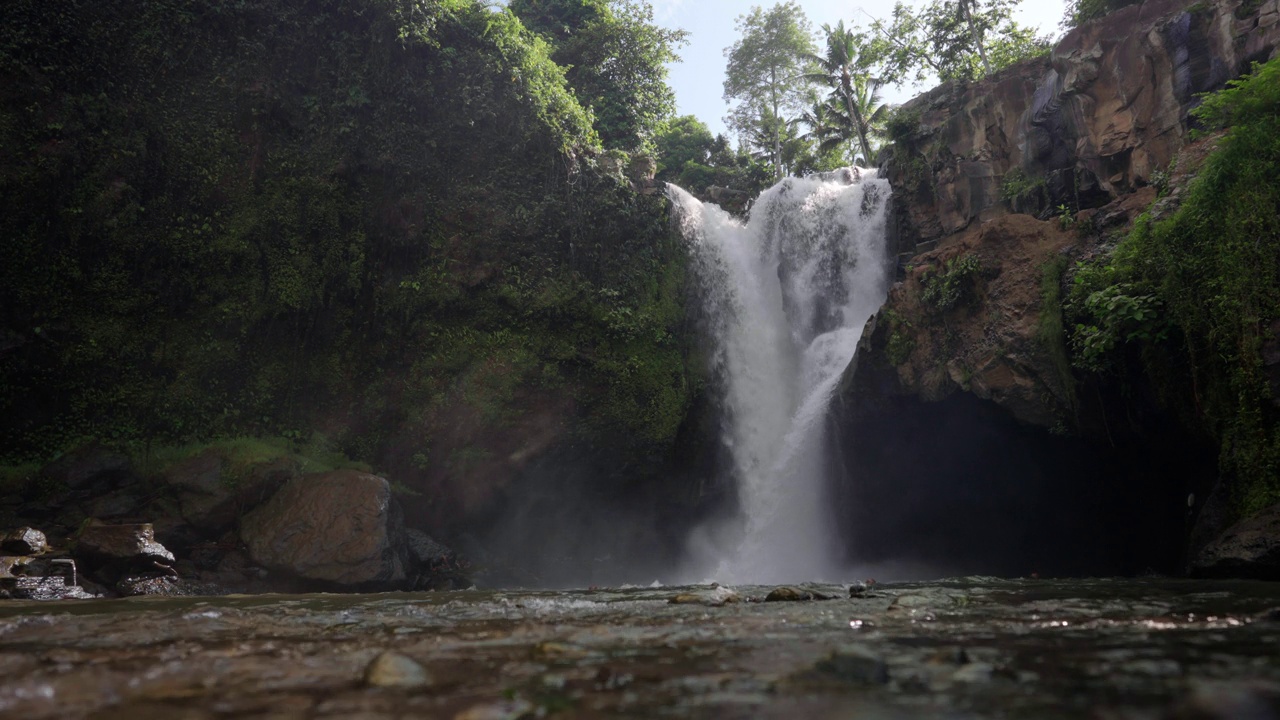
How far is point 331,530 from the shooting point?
11750mm

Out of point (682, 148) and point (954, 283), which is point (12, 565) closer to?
point (954, 283)

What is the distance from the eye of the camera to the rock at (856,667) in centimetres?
243

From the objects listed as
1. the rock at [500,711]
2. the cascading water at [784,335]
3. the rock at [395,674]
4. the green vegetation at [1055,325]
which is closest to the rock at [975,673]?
the rock at [500,711]

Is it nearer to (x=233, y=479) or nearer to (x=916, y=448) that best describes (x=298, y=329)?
(x=233, y=479)

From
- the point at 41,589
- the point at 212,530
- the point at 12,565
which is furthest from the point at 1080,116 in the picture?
the point at 12,565

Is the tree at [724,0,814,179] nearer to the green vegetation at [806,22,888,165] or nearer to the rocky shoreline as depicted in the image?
the green vegetation at [806,22,888,165]

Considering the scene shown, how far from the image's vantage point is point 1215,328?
8055 mm

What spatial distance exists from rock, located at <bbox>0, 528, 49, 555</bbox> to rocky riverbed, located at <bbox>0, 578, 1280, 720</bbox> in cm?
762

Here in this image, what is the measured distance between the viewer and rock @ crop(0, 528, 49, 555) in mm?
10305

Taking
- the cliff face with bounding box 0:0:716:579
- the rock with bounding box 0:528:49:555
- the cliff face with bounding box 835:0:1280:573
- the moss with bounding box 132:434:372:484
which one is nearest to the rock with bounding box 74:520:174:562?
the rock with bounding box 0:528:49:555

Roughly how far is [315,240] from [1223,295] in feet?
51.4

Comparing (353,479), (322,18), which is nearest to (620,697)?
(353,479)

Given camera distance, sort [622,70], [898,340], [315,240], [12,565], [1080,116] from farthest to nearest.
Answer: [622,70], [315,240], [1080,116], [898,340], [12,565]

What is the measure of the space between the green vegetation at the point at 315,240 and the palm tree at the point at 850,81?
18730 mm
